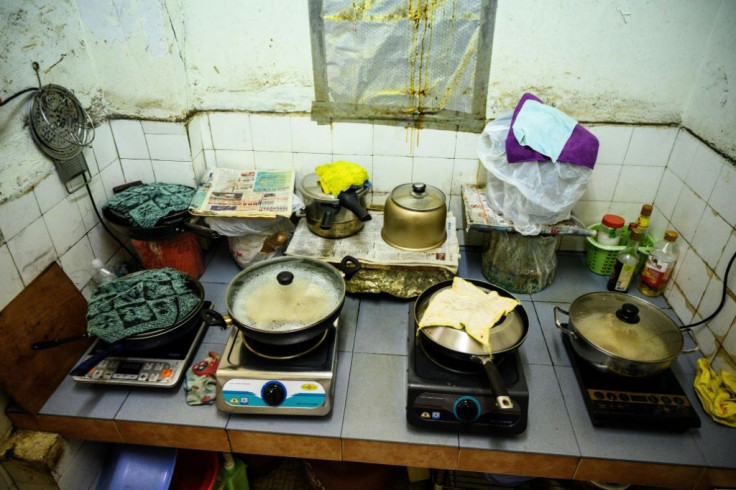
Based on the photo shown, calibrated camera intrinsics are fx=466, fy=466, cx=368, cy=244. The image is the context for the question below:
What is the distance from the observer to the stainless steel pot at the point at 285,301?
1.34 metres

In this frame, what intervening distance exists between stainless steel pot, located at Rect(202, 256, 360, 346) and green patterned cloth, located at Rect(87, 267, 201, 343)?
134mm

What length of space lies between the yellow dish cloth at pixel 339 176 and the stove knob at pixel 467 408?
898 millimetres

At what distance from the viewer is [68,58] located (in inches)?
63.4

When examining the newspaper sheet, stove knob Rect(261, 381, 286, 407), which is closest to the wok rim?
stove knob Rect(261, 381, 286, 407)

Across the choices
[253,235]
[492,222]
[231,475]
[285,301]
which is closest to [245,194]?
[253,235]

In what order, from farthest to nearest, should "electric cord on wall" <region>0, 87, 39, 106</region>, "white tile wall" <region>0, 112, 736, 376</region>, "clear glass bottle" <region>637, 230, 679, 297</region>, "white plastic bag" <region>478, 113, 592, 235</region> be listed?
"clear glass bottle" <region>637, 230, 679, 297</region>
"white plastic bag" <region>478, 113, 592, 235</region>
"white tile wall" <region>0, 112, 736, 376</region>
"electric cord on wall" <region>0, 87, 39, 106</region>

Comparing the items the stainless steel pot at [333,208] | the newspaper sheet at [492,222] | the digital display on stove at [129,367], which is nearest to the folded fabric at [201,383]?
the digital display on stove at [129,367]

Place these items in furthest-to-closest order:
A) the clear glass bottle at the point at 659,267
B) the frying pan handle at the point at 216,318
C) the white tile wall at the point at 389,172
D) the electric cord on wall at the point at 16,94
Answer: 1. the clear glass bottle at the point at 659,267
2. the white tile wall at the point at 389,172
3. the frying pan handle at the point at 216,318
4. the electric cord on wall at the point at 16,94

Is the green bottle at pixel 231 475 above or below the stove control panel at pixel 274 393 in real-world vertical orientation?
below

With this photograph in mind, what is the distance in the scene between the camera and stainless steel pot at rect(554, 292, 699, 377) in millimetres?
1394

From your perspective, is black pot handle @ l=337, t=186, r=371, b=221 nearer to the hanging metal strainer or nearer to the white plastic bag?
the white plastic bag

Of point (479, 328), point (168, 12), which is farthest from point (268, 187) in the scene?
point (479, 328)

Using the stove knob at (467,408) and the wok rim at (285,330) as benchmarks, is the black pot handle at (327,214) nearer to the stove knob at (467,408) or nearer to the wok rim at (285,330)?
the wok rim at (285,330)

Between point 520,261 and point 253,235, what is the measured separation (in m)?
1.10
